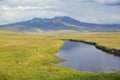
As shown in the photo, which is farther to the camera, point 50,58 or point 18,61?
point 50,58

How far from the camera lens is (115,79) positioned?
3775cm

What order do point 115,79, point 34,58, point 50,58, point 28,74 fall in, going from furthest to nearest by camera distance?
point 50,58 < point 34,58 < point 28,74 < point 115,79

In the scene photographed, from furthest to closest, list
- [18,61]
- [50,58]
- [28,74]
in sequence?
1. [50,58]
2. [18,61]
3. [28,74]

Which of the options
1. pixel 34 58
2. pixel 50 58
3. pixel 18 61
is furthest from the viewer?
pixel 50 58

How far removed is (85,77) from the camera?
A: 3975 centimetres

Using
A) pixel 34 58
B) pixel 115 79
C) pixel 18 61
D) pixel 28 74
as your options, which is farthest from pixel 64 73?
pixel 34 58

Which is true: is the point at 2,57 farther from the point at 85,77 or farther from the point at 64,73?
the point at 85,77

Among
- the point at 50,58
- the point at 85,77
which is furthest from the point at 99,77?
the point at 50,58

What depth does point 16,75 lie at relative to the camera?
40.0 meters

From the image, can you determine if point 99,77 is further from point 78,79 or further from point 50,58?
point 50,58

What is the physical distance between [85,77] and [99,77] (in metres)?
1.93

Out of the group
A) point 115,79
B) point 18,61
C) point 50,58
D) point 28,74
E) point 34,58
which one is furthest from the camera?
point 50,58

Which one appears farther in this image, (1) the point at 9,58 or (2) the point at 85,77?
(1) the point at 9,58

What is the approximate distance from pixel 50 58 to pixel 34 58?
6494mm
